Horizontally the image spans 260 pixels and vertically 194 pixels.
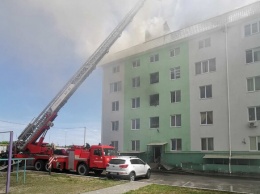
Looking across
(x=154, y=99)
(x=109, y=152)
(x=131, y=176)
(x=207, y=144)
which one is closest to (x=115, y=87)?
(x=154, y=99)

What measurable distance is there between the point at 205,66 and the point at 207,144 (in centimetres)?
798

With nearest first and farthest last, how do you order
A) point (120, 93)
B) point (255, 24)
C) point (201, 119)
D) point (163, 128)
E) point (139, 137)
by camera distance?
point (255, 24), point (201, 119), point (163, 128), point (139, 137), point (120, 93)

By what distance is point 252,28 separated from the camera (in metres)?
28.8

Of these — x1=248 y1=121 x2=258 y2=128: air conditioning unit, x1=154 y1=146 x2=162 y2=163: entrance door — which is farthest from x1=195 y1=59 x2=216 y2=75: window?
x1=154 y1=146 x2=162 y2=163: entrance door

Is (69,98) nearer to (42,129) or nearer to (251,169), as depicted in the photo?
(42,129)

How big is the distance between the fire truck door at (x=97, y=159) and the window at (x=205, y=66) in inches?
581

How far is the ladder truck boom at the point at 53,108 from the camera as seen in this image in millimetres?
24516

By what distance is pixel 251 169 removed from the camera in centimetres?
2686

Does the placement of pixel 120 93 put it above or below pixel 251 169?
above

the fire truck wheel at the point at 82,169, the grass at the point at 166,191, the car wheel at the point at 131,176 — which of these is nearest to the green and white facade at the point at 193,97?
the car wheel at the point at 131,176

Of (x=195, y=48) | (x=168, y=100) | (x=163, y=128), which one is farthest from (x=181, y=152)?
(x=195, y=48)

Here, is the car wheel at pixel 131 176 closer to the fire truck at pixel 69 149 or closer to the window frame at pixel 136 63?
the fire truck at pixel 69 149

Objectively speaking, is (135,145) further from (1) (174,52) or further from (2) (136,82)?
(1) (174,52)

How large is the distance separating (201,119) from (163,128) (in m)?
4.86
